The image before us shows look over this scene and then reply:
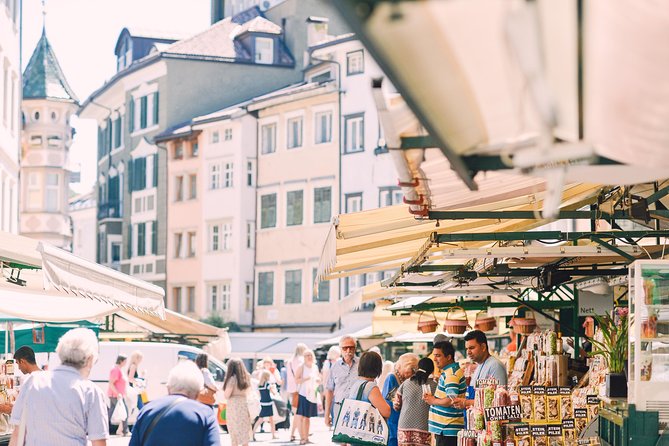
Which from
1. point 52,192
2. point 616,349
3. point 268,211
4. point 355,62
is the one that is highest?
point 355,62

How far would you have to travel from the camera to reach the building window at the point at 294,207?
59.6 meters

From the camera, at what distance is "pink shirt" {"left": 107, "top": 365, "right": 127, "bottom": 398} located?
26.3m

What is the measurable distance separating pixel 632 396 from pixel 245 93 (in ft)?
193

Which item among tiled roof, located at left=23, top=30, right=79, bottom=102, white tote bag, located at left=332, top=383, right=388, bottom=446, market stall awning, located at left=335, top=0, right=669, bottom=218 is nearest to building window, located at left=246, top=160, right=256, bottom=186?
tiled roof, located at left=23, top=30, right=79, bottom=102

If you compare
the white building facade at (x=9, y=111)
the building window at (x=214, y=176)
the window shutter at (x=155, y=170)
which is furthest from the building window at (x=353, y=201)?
the white building facade at (x=9, y=111)

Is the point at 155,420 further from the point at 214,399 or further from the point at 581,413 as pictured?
the point at 581,413

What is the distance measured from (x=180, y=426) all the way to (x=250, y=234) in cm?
5457

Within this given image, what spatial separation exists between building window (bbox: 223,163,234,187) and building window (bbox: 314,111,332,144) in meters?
5.39

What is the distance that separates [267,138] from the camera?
61.1 m

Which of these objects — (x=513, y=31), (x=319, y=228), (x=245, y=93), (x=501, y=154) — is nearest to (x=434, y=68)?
(x=513, y=31)

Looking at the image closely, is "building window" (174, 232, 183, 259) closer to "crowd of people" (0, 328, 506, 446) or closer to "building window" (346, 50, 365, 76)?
"building window" (346, 50, 365, 76)

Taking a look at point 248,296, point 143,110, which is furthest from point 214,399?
point 143,110

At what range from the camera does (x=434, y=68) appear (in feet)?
12.1

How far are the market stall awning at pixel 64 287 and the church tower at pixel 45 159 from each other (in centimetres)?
6287
